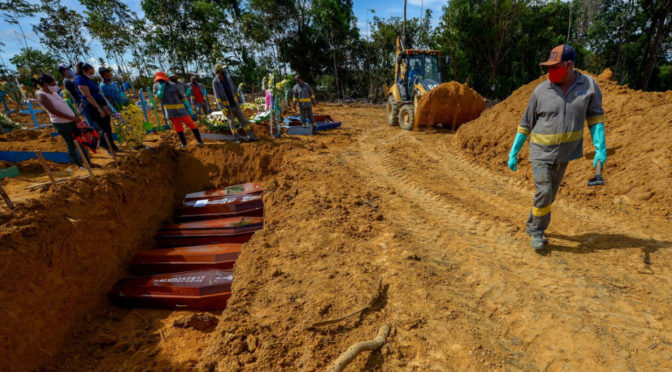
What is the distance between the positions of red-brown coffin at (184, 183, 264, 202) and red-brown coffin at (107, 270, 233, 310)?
174cm

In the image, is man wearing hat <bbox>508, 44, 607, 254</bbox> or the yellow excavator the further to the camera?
the yellow excavator

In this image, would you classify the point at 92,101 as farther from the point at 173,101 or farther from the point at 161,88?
the point at 173,101

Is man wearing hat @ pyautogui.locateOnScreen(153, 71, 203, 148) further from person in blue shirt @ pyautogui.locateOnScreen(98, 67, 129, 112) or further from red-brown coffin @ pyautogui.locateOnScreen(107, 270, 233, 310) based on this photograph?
red-brown coffin @ pyautogui.locateOnScreen(107, 270, 233, 310)

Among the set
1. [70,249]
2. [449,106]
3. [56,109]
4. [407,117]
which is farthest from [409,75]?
[70,249]

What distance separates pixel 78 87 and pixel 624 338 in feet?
23.8

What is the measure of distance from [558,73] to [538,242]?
160 cm

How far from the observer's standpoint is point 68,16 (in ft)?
65.5

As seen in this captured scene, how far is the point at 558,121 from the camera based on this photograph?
2.47 m

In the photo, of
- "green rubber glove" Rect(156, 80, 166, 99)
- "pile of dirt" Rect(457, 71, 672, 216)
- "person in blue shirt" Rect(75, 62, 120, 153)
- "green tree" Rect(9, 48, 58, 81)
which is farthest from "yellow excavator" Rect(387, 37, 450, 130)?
"green tree" Rect(9, 48, 58, 81)

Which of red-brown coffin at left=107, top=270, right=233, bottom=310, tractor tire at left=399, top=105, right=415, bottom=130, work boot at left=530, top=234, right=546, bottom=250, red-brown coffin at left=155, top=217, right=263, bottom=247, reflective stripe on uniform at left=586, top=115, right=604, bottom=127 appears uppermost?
reflective stripe on uniform at left=586, top=115, right=604, bottom=127

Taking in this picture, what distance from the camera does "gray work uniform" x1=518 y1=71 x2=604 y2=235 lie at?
2.42 meters

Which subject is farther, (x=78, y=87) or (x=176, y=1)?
(x=176, y=1)

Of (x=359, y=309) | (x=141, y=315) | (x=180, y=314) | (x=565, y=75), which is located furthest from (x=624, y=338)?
(x=141, y=315)

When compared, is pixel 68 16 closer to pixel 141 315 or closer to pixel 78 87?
pixel 78 87
